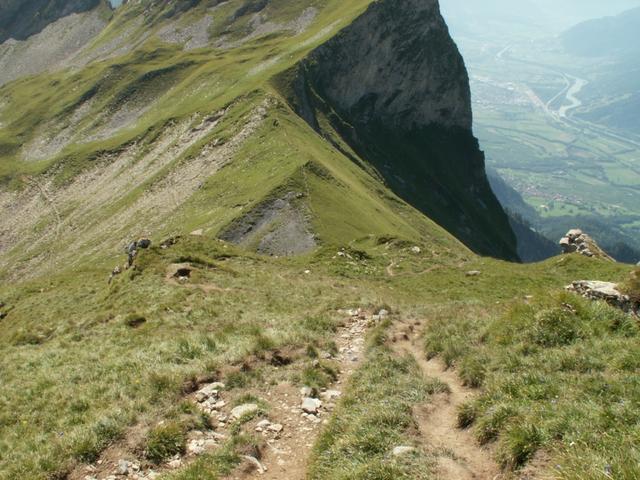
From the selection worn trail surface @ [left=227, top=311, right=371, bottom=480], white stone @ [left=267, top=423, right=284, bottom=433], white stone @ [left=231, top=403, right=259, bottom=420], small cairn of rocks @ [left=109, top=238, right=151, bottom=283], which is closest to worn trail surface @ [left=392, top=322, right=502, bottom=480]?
worn trail surface @ [left=227, top=311, right=371, bottom=480]

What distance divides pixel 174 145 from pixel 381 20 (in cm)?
6356

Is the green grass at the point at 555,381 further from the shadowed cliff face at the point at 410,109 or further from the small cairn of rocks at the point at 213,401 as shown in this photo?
the shadowed cliff face at the point at 410,109

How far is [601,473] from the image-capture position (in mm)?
6750

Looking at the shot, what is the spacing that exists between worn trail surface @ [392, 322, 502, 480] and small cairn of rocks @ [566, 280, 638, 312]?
6.59 m

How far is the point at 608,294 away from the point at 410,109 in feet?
409

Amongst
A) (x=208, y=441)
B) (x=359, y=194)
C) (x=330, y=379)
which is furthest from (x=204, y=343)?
(x=359, y=194)

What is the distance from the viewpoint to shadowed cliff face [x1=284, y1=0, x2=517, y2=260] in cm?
10662

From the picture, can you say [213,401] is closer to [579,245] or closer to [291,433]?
[291,433]

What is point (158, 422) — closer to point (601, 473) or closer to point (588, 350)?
point (601, 473)

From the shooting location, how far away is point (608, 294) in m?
17.7

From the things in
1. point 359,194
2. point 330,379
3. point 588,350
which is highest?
point 588,350

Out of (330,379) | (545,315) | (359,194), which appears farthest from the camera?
(359,194)

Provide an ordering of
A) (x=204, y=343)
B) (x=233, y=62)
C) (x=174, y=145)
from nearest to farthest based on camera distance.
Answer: (x=204, y=343), (x=174, y=145), (x=233, y=62)

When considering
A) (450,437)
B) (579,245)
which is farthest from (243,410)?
(579,245)
